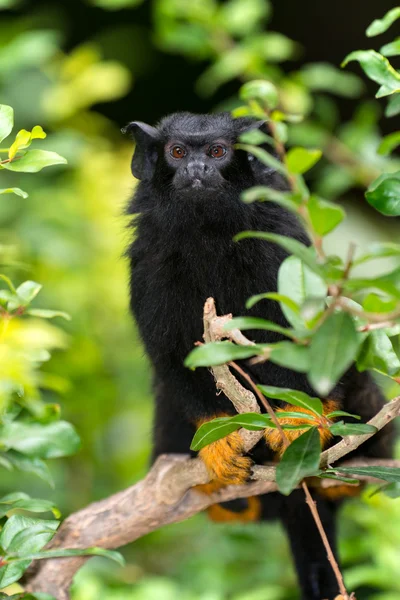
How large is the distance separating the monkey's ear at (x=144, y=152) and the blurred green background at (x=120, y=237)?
3.36 ft

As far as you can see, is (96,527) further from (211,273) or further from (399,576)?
(399,576)

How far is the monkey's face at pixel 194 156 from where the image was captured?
6.92 feet

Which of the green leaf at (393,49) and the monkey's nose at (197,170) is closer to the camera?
the green leaf at (393,49)

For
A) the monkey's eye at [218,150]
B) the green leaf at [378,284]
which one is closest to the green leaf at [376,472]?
the green leaf at [378,284]

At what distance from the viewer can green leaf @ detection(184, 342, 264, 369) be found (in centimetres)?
119

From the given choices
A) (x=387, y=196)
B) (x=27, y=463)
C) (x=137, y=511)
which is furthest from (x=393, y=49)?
(x=137, y=511)

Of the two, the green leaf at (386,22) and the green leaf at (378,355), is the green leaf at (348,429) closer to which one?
the green leaf at (378,355)

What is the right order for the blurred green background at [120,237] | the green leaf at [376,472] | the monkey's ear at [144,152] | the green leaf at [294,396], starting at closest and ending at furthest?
1. the green leaf at [294,396]
2. the green leaf at [376,472]
3. the monkey's ear at [144,152]
4. the blurred green background at [120,237]

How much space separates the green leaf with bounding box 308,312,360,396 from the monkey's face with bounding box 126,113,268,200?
3.41 feet

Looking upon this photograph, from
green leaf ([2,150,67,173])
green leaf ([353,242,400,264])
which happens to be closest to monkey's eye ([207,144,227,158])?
green leaf ([2,150,67,173])

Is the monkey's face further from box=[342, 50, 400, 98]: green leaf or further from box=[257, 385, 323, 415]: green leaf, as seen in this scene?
box=[257, 385, 323, 415]: green leaf

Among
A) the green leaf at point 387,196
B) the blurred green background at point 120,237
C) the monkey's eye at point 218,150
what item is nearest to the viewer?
the green leaf at point 387,196

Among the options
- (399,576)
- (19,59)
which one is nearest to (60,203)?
(19,59)

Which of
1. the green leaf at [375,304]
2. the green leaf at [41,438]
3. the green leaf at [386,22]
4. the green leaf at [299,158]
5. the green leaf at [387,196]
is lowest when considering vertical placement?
the green leaf at [41,438]
